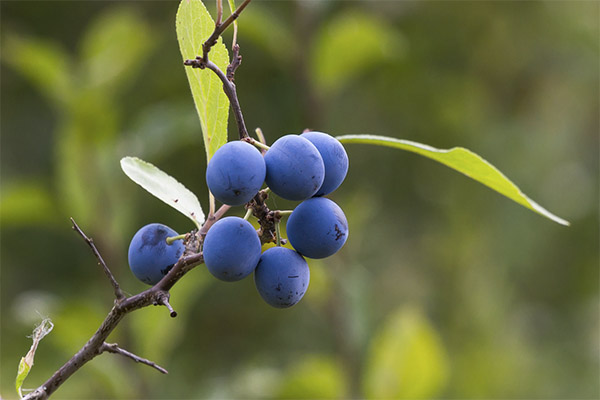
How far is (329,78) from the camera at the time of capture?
2156mm

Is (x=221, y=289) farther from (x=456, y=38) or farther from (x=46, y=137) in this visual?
(x=456, y=38)

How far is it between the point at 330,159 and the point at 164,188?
0.23m

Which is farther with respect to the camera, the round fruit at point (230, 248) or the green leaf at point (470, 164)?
the green leaf at point (470, 164)

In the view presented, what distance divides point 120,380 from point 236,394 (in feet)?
1.39

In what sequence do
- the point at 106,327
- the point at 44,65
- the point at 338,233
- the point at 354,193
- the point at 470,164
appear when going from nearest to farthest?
the point at 106,327, the point at 338,233, the point at 470,164, the point at 44,65, the point at 354,193

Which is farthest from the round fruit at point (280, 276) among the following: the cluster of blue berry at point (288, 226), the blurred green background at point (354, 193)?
the blurred green background at point (354, 193)

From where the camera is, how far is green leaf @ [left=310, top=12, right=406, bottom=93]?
206 centimetres

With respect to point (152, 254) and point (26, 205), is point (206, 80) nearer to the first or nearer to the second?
point (152, 254)

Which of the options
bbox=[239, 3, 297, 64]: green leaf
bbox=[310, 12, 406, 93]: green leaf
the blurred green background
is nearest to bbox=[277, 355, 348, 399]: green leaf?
the blurred green background

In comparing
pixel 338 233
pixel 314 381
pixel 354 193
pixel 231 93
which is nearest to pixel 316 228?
pixel 338 233

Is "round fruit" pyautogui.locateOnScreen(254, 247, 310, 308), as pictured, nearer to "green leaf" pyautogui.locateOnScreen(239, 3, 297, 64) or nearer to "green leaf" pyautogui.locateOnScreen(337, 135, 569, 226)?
"green leaf" pyautogui.locateOnScreen(337, 135, 569, 226)

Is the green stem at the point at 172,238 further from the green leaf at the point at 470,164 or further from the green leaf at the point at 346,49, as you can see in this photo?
the green leaf at the point at 346,49

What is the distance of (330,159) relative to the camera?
0.78 m

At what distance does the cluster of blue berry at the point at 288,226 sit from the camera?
0.69m
